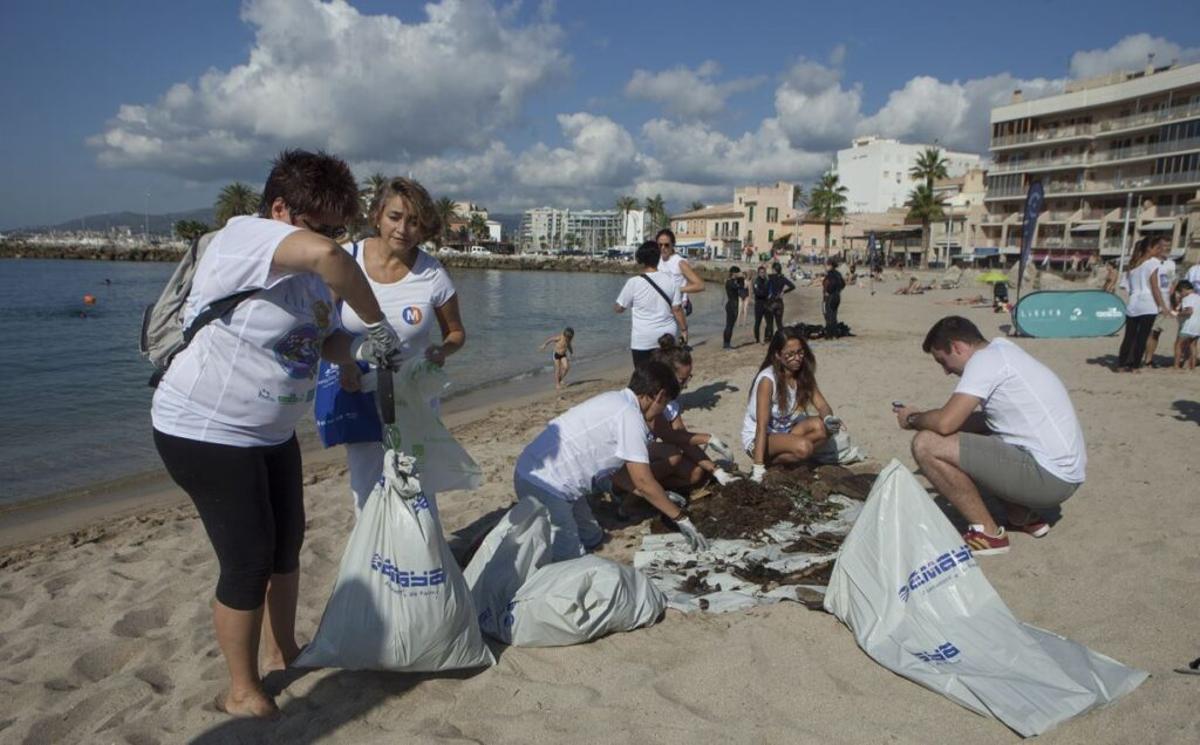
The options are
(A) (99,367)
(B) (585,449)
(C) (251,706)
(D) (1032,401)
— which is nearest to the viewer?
(C) (251,706)

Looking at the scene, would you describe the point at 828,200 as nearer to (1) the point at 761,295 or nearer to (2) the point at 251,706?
(1) the point at 761,295

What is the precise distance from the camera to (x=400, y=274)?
3.00 m

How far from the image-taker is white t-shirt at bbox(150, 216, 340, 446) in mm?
1993

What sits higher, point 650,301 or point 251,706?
point 650,301

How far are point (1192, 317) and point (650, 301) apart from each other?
688cm

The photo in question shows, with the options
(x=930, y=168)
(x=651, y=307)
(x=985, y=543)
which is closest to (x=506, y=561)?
(x=985, y=543)

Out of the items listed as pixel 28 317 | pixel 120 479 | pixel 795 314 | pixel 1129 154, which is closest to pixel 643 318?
pixel 120 479

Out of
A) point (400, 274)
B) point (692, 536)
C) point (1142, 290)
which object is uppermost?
point (400, 274)

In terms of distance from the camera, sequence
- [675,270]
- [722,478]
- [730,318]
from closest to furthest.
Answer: [722,478], [675,270], [730,318]

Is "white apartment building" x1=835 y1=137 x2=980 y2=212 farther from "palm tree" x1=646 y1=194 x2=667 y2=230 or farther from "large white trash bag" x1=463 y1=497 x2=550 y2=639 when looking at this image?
"large white trash bag" x1=463 y1=497 x2=550 y2=639

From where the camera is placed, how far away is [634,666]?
2.62 metres

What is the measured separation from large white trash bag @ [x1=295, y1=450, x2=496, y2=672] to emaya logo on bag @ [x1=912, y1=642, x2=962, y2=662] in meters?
1.65

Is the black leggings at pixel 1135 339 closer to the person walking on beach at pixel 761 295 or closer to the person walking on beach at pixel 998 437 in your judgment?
the person walking on beach at pixel 761 295

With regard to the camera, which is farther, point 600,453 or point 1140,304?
point 1140,304
